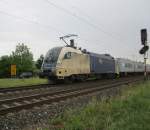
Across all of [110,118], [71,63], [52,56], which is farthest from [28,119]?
[71,63]

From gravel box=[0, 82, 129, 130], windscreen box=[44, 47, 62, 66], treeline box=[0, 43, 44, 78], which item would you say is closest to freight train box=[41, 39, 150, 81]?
windscreen box=[44, 47, 62, 66]

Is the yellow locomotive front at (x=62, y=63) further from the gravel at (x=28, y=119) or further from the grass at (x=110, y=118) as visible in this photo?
the grass at (x=110, y=118)

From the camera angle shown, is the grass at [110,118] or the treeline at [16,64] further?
the treeline at [16,64]

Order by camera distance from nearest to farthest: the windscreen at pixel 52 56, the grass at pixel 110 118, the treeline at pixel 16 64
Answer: the grass at pixel 110 118
the windscreen at pixel 52 56
the treeline at pixel 16 64

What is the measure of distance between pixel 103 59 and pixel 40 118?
83.6 ft

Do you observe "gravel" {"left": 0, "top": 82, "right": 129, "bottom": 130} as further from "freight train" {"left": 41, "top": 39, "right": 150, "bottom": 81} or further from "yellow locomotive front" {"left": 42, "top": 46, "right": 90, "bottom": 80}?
"freight train" {"left": 41, "top": 39, "right": 150, "bottom": 81}

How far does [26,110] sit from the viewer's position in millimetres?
9531

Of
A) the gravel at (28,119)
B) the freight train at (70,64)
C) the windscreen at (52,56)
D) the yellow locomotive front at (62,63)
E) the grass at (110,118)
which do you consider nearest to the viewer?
the grass at (110,118)

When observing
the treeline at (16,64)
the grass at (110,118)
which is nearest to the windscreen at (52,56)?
the grass at (110,118)

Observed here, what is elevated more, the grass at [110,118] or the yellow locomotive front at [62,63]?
the yellow locomotive front at [62,63]

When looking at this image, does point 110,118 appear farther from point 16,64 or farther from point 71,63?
point 16,64

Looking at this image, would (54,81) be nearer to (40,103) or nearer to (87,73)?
(87,73)

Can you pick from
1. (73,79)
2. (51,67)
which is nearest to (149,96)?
(51,67)

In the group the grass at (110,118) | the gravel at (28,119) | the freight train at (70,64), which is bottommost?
the gravel at (28,119)
